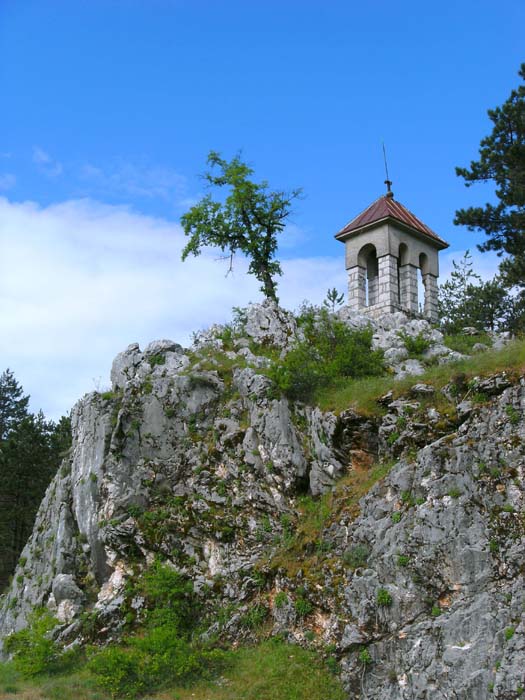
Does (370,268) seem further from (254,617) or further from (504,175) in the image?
(254,617)

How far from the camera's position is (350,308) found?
30.0 metres

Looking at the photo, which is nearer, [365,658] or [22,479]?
[365,658]

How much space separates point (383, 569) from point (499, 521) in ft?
10.1

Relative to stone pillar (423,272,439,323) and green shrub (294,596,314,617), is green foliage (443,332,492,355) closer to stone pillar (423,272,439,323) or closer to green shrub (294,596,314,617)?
stone pillar (423,272,439,323)

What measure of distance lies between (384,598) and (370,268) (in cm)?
1731

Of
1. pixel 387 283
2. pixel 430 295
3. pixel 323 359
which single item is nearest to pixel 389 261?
pixel 387 283

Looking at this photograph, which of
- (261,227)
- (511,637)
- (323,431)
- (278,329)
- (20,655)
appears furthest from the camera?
(261,227)

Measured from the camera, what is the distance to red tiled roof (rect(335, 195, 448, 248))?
101 feet

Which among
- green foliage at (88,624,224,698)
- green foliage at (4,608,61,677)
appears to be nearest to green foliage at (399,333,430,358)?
green foliage at (88,624,224,698)

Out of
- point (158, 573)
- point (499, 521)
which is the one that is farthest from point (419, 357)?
point (158, 573)

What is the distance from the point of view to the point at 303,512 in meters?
21.8

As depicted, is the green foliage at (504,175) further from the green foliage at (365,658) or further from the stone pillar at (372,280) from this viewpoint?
the green foliage at (365,658)

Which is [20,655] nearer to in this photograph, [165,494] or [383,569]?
[165,494]

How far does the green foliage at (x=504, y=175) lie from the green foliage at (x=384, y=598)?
1199cm
